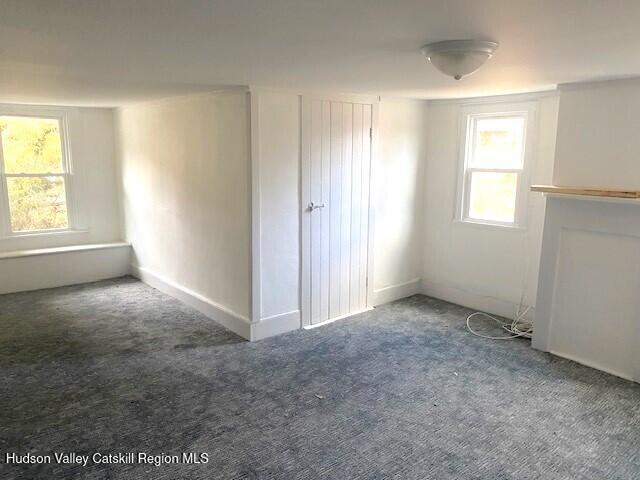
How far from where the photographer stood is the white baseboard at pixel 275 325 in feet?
13.3

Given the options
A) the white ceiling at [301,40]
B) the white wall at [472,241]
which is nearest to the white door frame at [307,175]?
the white ceiling at [301,40]

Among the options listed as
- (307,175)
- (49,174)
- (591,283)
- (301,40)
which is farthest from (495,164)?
(49,174)

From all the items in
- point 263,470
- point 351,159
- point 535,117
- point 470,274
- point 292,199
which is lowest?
point 263,470

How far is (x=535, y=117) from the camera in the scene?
13.8 feet

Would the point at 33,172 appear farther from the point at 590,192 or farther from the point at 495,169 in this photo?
the point at 590,192

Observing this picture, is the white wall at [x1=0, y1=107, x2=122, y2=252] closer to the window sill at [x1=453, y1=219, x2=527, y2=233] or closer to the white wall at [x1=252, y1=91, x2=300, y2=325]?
the white wall at [x1=252, y1=91, x2=300, y2=325]

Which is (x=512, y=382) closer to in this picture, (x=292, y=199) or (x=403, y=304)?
(x=403, y=304)

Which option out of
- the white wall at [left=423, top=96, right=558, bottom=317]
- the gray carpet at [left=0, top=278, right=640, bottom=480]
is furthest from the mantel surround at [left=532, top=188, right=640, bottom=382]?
the white wall at [left=423, top=96, right=558, bottom=317]

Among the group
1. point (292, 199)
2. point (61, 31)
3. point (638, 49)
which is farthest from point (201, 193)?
point (638, 49)

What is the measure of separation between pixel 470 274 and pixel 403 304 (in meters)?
0.77

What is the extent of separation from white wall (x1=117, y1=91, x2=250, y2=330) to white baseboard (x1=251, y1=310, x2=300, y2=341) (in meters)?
0.13

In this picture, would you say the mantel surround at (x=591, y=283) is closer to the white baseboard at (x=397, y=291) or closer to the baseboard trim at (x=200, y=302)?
the white baseboard at (x=397, y=291)

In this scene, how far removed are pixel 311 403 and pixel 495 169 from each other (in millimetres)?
2929

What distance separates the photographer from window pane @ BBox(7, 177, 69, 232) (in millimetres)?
5559
